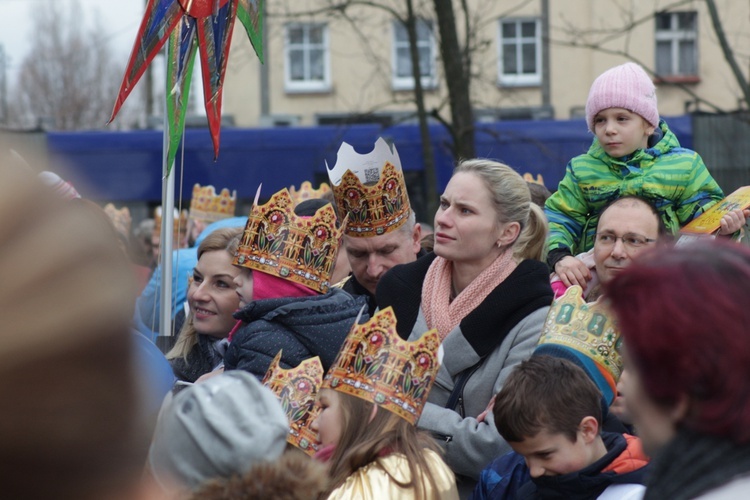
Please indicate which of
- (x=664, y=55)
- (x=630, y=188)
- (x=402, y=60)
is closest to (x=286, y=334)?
(x=630, y=188)

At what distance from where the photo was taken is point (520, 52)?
26969 mm

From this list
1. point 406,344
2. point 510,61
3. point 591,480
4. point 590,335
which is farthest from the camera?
point 510,61

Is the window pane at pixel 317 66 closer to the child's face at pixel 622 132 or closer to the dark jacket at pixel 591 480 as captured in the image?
the child's face at pixel 622 132

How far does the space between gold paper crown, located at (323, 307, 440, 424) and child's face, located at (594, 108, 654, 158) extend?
1.35 metres

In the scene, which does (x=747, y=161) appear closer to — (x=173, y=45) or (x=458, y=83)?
(x=458, y=83)

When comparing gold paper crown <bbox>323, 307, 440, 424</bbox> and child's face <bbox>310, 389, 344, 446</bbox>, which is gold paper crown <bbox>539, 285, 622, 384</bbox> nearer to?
gold paper crown <bbox>323, 307, 440, 424</bbox>

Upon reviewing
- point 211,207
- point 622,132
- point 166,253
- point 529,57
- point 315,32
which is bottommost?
point 166,253

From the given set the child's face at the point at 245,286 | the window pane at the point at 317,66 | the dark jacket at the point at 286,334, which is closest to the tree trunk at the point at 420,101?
the child's face at the point at 245,286

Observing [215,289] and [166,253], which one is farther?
[166,253]

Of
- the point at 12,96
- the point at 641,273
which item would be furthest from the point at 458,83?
the point at 12,96

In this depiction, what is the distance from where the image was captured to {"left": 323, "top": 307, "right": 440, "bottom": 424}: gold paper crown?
10.3ft

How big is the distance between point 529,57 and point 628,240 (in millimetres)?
23759

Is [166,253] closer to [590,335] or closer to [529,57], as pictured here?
[590,335]

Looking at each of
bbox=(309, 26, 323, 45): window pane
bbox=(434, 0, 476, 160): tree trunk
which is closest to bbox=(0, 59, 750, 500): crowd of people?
bbox=(434, 0, 476, 160): tree trunk
